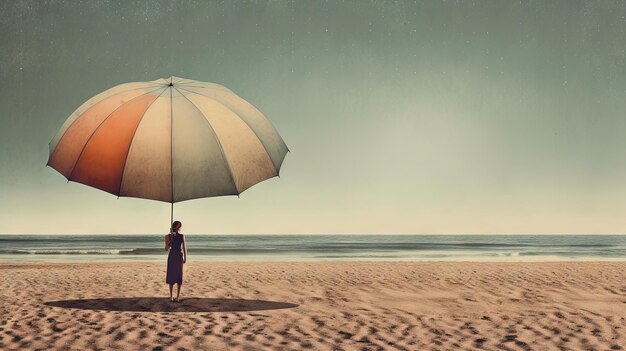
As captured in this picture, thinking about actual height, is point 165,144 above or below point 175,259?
above

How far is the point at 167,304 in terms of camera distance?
10484 mm

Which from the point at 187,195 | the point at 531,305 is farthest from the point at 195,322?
the point at 531,305

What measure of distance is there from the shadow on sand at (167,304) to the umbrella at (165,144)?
10.7ft

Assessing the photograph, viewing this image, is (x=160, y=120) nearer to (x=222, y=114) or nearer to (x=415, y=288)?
(x=222, y=114)

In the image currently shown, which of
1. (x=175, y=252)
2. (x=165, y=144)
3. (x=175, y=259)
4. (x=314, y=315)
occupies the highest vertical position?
(x=165, y=144)

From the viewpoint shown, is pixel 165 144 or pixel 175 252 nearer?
pixel 165 144

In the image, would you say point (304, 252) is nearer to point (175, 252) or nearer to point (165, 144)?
point (175, 252)

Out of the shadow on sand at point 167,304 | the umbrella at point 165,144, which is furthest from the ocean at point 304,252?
the umbrella at point 165,144

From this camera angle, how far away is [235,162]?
7.62 meters

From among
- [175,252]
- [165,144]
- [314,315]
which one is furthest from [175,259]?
[165,144]

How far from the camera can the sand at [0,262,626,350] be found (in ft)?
24.5

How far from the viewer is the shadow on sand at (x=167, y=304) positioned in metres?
9.94

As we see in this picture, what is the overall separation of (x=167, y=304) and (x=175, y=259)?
1218 mm

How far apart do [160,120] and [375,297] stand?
6563 mm
